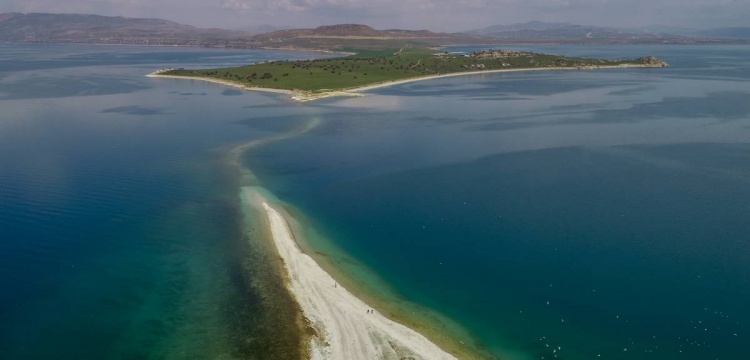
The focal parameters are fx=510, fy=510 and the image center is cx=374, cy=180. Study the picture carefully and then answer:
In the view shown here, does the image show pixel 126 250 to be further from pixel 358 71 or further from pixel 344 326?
pixel 358 71

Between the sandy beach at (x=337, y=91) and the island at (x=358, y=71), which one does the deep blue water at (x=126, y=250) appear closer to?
the sandy beach at (x=337, y=91)

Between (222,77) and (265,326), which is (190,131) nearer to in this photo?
(265,326)

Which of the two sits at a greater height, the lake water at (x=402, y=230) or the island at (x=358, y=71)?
the island at (x=358, y=71)

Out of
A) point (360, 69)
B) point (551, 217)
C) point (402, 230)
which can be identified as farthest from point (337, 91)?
point (551, 217)

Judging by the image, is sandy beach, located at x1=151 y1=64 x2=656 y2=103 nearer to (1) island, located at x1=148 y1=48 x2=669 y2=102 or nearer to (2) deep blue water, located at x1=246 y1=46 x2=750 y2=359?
(1) island, located at x1=148 y1=48 x2=669 y2=102

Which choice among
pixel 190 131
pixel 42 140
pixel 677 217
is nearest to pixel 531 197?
pixel 677 217

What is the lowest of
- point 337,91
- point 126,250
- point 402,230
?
point 126,250

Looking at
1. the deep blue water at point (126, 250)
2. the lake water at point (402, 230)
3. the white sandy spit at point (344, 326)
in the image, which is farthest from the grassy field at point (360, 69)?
the white sandy spit at point (344, 326)
